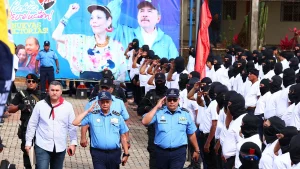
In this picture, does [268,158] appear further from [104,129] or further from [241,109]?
[104,129]

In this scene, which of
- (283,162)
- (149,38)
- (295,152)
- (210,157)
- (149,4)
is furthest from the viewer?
(149,4)

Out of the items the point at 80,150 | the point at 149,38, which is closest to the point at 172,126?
the point at 80,150

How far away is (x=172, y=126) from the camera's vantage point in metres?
9.85

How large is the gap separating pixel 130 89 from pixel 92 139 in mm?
11135

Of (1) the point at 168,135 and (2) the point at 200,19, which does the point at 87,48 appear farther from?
(1) the point at 168,135

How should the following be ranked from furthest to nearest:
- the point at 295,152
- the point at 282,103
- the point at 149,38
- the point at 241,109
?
the point at 149,38, the point at 282,103, the point at 241,109, the point at 295,152

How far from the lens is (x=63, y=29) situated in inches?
834

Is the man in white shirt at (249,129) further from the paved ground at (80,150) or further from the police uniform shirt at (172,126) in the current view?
the paved ground at (80,150)

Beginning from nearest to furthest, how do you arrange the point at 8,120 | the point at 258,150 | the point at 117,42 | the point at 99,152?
the point at 258,150 → the point at 99,152 → the point at 8,120 → the point at 117,42

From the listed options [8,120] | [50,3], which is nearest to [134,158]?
[8,120]

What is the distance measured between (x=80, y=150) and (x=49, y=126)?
4.64m

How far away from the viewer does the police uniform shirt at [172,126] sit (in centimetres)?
984

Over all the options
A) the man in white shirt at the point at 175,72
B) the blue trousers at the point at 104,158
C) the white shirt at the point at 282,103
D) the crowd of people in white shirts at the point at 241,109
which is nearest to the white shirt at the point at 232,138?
the crowd of people in white shirts at the point at 241,109

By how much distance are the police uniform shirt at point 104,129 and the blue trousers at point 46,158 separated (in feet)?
1.91
